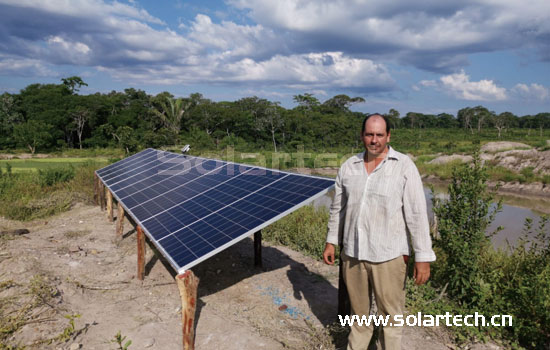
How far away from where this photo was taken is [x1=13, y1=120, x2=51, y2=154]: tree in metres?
38.1

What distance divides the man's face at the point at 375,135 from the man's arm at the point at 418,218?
32cm

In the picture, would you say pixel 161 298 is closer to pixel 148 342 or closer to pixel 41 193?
pixel 148 342

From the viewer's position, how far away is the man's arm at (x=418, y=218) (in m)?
3.12

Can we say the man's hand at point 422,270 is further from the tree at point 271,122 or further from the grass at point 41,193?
the tree at point 271,122

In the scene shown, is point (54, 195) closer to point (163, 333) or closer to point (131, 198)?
point (131, 198)

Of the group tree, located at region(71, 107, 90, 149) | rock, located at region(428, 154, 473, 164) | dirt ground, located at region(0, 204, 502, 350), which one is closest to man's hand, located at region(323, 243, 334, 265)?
dirt ground, located at region(0, 204, 502, 350)

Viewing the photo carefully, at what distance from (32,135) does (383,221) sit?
146 feet

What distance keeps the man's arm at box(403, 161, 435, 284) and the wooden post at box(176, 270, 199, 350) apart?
235cm

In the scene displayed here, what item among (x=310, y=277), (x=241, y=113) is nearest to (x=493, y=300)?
(x=310, y=277)

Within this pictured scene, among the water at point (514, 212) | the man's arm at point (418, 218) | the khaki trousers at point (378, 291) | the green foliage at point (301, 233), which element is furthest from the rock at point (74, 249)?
the water at point (514, 212)

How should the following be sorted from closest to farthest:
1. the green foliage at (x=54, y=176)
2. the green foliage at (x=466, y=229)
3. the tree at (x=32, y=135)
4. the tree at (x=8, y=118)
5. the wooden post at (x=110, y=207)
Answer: the green foliage at (x=466, y=229) → the wooden post at (x=110, y=207) → the green foliage at (x=54, y=176) → the tree at (x=32, y=135) → the tree at (x=8, y=118)

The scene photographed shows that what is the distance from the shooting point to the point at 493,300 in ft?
15.2

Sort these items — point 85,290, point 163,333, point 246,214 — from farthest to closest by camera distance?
point 85,290 < point 246,214 < point 163,333

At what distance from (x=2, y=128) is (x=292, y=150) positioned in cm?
3419
